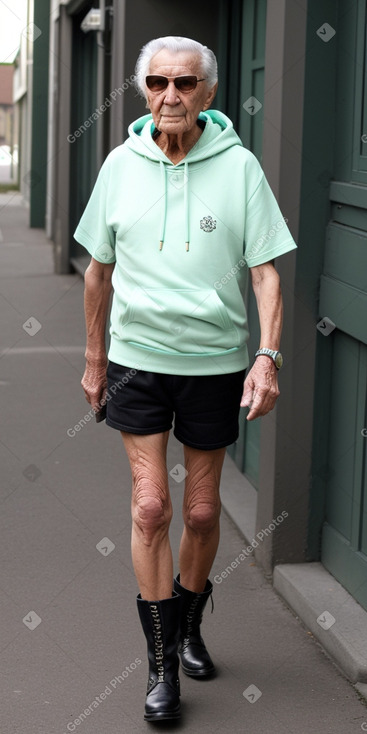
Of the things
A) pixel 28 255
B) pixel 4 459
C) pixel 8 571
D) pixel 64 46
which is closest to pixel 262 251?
pixel 8 571

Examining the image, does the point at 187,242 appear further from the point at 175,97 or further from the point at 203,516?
the point at 203,516

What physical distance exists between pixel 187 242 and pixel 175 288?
0.44 ft

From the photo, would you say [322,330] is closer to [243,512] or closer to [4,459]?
[243,512]

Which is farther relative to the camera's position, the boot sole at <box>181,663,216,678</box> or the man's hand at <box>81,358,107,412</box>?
the boot sole at <box>181,663,216,678</box>

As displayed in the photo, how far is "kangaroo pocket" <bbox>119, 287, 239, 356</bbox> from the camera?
3586 millimetres

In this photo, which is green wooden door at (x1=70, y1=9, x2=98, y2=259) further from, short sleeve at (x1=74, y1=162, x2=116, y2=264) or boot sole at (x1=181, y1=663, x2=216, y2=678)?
boot sole at (x1=181, y1=663, x2=216, y2=678)

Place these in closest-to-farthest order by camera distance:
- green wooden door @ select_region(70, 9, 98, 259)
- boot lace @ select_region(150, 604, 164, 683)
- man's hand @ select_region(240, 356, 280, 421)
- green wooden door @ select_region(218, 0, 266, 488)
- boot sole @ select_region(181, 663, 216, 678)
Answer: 1. man's hand @ select_region(240, 356, 280, 421)
2. boot lace @ select_region(150, 604, 164, 683)
3. boot sole @ select_region(181, 663, 216, 678)
4. green wooden door @ select_region(218, 0, 266, 488)
5. green wooden door @ select_region(70, 9, 98, 259)

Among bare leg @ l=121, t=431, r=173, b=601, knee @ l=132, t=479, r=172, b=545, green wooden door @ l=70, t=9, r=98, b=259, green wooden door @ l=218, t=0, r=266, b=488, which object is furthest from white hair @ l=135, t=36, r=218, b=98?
green wooden door @ l=70, t=9, r=98, b=259

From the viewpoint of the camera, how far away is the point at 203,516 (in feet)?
12.6

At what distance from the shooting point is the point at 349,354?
4484 mm

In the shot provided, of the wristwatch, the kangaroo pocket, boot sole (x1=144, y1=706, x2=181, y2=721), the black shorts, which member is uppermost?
the kangaroo pocket

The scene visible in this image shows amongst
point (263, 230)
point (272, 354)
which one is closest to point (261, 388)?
point (272, 354)

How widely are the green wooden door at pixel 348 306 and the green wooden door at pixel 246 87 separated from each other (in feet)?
4.37

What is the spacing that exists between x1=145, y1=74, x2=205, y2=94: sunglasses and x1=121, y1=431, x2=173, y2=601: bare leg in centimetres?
99
